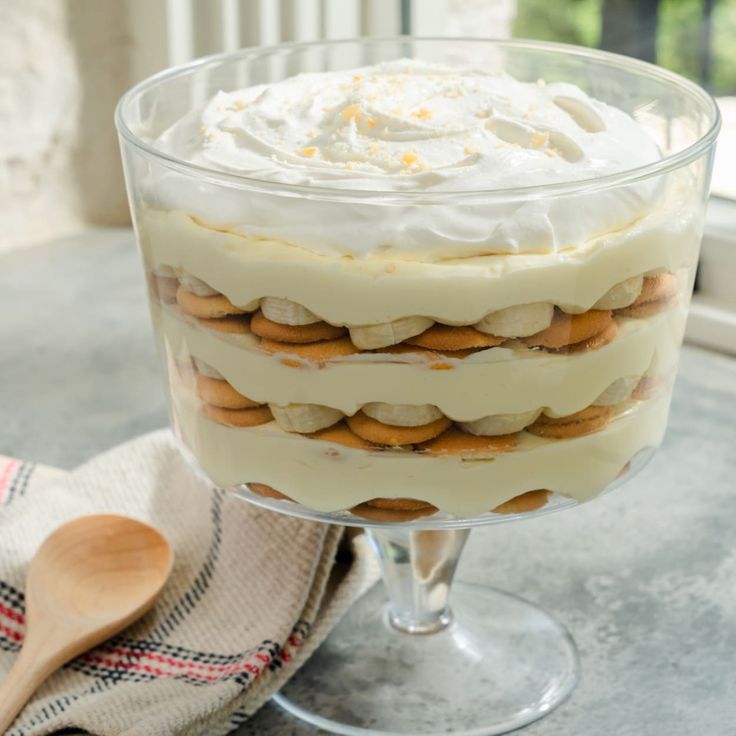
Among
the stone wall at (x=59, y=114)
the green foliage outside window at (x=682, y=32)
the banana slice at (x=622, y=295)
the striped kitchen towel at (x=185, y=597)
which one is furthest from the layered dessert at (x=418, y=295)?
the stone wall at (x=59, y=114)

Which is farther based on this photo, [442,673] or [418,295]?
[442,673]

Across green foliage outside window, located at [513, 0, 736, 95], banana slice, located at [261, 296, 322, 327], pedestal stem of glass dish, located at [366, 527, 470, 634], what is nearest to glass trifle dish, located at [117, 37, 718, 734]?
banana slice, located at [261, 296, 322, 327]

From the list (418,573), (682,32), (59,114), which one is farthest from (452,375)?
(59,114)

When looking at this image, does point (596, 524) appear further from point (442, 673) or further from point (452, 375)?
point (452, 375)

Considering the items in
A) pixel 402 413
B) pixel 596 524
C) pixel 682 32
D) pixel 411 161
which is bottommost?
pixel 596 524

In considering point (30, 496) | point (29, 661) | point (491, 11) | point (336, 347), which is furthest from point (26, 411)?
point (491, 11)

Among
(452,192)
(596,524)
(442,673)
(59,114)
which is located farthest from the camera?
(59,114)
